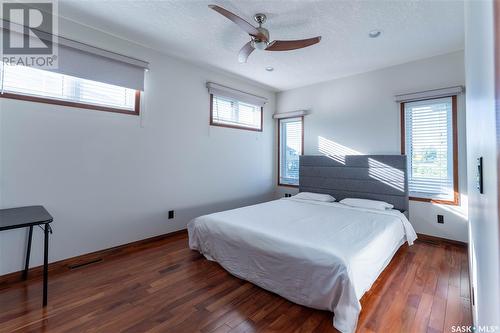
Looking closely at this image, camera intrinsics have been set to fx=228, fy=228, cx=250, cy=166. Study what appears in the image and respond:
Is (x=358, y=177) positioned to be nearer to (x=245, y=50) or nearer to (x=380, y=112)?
(x=380, y=112)

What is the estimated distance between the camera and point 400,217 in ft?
9.38

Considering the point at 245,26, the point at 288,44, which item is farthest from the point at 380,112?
the point at 245,26

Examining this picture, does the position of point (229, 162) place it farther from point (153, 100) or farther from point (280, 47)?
point (280, 47)

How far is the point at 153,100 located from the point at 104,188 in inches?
53.0

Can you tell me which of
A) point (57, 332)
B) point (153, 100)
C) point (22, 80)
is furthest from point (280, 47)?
point (57, 332)

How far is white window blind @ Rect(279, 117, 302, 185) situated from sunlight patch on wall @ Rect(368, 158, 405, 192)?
1522 millimetres

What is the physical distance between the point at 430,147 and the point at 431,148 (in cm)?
2

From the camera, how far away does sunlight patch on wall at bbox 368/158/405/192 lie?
3.34 meters

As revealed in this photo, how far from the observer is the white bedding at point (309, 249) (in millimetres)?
1700

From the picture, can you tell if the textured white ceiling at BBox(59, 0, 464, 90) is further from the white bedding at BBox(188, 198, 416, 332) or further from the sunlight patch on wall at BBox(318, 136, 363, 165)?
the white bedding at BBox(188, 198, 416, 332)

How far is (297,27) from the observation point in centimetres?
260

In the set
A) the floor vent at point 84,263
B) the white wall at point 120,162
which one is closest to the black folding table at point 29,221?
the white wall at point 120,162

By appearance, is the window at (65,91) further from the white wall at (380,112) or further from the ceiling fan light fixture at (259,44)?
the white wall at (380,112)

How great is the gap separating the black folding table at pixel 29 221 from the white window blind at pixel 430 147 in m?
4.48
